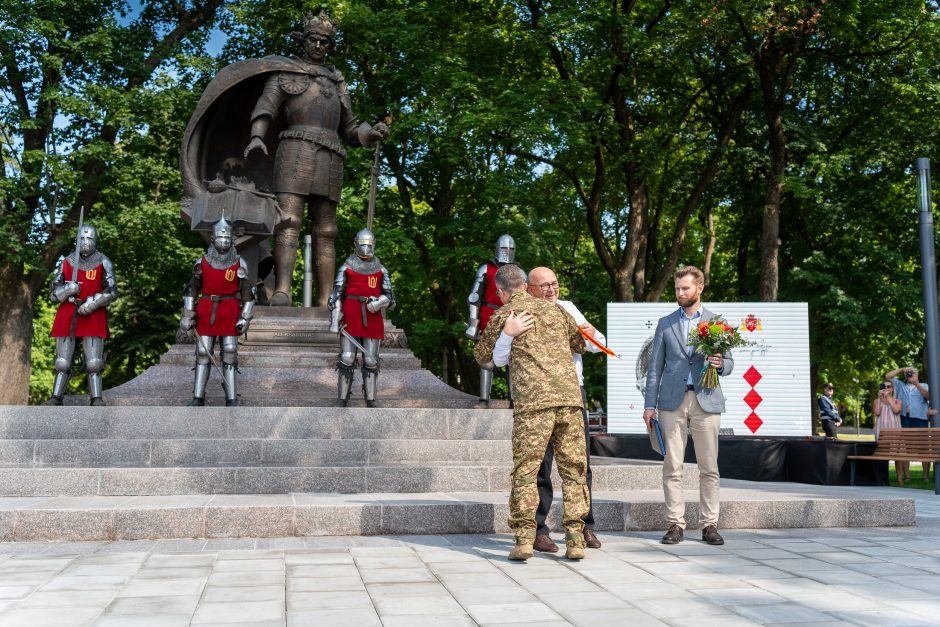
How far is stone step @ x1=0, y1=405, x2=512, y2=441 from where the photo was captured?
29.0 ft

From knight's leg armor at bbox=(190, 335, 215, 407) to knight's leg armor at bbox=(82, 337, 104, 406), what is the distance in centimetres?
108

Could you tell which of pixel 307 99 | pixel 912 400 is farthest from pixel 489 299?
pixel 912 400

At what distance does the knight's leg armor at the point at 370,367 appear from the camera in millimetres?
10227

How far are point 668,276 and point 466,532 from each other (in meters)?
18.0

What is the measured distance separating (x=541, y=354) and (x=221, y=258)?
18.2ft

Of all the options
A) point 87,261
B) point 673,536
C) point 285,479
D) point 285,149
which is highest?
point 285,149

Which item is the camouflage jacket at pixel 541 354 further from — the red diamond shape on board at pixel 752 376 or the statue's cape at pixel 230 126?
the red diamond shape on board at pixel 752 376

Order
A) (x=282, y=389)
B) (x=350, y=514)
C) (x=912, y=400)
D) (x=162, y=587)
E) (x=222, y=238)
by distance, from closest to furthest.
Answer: (x=162, y=587), (x=350, y=514), (x=222, y=238), (x=282, y=389), (x=912, y=400)

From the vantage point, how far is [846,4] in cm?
1969

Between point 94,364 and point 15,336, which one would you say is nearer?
point 94,364

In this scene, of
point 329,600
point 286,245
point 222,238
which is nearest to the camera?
point 329,600

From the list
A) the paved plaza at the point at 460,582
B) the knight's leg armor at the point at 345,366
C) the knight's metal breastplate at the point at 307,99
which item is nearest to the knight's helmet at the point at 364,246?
the knight's leg armor at the point at 345,366

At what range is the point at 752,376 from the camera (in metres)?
Answer: 14.6

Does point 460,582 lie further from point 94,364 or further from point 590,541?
point 94,364
